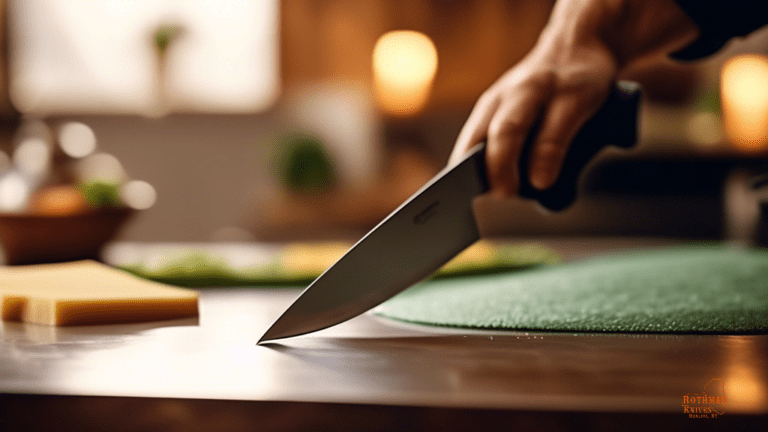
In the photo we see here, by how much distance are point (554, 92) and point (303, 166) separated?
318cm

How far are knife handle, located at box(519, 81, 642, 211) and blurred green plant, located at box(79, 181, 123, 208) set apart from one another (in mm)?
885

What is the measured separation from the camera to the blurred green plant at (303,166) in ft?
11.9

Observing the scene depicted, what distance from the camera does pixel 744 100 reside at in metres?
3.37

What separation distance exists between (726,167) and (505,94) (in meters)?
2.98

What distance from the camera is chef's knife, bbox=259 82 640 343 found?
0.48 m

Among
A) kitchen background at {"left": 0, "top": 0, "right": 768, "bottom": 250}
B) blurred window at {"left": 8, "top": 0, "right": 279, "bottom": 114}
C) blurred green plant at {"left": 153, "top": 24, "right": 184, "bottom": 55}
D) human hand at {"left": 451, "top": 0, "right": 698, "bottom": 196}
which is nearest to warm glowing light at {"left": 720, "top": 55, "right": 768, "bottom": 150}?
kitchen background at {"left": 0, "top": 0, "right": 768, "bottom": 250}

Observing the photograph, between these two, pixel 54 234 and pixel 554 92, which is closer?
pixel 554 92

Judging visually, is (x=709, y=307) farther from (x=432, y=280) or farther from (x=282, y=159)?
(x=282, y=159)

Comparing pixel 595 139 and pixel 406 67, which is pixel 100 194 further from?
pixel 406 67

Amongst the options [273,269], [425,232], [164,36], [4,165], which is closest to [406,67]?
[164,36]

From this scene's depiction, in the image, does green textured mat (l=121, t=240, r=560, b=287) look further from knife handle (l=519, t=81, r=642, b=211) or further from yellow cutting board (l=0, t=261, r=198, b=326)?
knife handle (l=519, t=81, r=642, b=211)

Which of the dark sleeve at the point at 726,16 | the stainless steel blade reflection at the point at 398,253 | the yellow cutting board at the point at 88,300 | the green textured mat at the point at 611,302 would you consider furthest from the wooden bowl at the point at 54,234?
the dark sleeve at the point at 726,16

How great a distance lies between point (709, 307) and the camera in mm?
560

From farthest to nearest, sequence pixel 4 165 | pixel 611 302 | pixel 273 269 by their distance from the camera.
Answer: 1. pixel 4 165
2. pixel 273 269
3. pixel 611 302
